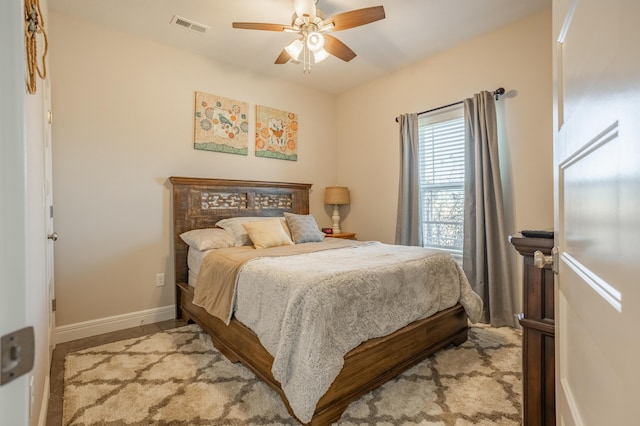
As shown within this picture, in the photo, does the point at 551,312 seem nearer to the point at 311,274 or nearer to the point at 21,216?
the point at 311,274

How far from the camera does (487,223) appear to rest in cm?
293

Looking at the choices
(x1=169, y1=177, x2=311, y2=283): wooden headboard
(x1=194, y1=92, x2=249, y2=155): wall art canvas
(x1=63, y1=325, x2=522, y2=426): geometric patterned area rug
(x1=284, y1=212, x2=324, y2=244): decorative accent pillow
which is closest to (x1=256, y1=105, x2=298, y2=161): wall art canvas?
(x1=194, y1=92, x2=249, y2=155): wall art canvas

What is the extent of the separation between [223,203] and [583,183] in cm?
333

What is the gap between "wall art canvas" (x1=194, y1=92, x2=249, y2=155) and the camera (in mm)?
3389

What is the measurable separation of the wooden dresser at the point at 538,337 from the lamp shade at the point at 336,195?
3200 millimetres

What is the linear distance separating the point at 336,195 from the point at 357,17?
241 centimetres

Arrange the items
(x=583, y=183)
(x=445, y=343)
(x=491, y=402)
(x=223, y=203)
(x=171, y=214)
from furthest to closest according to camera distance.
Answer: (x=223, y=203), (x=171, y=214), (x=445, y=343), (x=491, y=402), (x=583, y=183)

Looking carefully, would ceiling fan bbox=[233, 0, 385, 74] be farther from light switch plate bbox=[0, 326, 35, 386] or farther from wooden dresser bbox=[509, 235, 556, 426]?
light switch plate bbox=[0, 326, 35, 386]

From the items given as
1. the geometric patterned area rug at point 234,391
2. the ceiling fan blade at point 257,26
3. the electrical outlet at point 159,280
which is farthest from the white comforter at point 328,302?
the ceiling fan blade at point 257,26

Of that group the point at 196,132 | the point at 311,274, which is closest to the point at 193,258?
the point at 196,132

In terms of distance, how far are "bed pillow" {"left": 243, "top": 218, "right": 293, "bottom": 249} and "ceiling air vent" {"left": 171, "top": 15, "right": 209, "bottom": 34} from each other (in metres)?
1.92

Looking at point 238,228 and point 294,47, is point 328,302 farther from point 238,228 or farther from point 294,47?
point 294,47

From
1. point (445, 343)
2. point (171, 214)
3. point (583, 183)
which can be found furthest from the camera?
point (171, 214)

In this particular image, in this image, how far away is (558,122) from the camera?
91 cm
